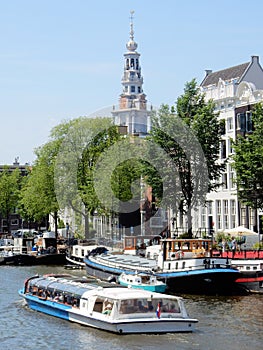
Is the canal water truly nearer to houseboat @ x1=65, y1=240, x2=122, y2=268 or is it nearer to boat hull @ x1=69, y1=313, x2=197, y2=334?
boat hull @ x1=69, y1=313, x2=197, y2=334

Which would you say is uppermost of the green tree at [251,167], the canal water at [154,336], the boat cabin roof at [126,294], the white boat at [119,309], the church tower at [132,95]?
the church tower at [132,95]

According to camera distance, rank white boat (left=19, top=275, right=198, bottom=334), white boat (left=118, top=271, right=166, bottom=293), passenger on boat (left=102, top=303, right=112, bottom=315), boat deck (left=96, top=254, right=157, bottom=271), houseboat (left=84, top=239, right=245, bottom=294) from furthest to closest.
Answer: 1. boat deck (left=96, top=254, right=157, bottom=271)
2. houseboat (left=84, top=239, right=245, bottom=294)
3. white boat (left=118, top=271, right=166, bottom=293)
4. passenger on boat (left=102, top=303, right=112, bottom=315)
5. white boat (left=19, top=275, right=198, bottom=334)

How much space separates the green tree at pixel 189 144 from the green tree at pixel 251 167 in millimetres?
4893

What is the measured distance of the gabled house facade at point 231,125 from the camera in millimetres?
82312

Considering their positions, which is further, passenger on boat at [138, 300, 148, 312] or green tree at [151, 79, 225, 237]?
green tree at [151, 79, 225, 237]

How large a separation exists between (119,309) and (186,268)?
16767mm

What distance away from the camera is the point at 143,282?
52.9 m

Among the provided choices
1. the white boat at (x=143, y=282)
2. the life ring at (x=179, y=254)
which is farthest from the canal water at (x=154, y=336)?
the life ring at (x=179, y=254)

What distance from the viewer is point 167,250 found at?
5747 centimetres

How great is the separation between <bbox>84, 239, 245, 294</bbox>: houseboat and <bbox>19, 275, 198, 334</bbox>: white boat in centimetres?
1042

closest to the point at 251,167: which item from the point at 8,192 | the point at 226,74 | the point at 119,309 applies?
the point at 119,309

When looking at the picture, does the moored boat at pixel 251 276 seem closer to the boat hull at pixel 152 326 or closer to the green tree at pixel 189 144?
the boat hull at pixel 152 326

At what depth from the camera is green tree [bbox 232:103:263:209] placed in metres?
65.6

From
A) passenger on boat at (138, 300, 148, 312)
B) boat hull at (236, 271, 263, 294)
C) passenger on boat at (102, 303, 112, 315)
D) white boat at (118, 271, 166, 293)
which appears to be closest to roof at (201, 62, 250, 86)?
boat hull at (236, 271, 263, 294)
